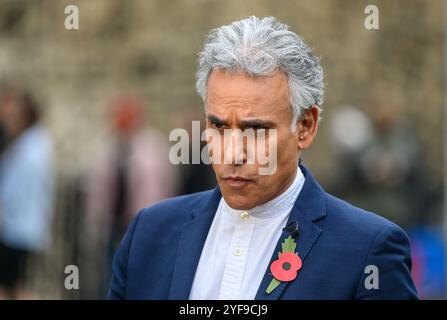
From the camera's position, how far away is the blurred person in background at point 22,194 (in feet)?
29.8

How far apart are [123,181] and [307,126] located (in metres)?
6.56

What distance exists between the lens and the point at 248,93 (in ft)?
12.3

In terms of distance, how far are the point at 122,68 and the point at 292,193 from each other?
10649 mm

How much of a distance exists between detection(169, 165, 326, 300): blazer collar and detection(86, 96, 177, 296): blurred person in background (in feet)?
21.1

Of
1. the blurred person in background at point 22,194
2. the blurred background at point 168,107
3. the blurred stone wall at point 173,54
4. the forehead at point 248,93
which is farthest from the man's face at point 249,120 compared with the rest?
the blurred stone wall at point 173,54

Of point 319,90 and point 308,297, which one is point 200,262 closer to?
point 308,297

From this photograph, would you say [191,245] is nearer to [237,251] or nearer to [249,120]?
[237,251]

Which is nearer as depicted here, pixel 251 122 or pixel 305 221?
pixel 251 122

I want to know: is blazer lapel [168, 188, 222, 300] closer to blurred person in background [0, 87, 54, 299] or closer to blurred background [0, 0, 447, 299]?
blurred person in background [0, 87, 54, 299]

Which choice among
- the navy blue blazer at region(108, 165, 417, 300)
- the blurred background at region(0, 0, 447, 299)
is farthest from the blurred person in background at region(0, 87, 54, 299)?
the navy blue blazer at region(108, 165, 417, 300)

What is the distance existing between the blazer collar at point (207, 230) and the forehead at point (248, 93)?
1.07 ft

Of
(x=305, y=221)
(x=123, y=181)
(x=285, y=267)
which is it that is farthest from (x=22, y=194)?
Answer: (x=285, y=267)

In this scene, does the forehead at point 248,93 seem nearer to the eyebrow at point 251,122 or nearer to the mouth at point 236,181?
the eyebrow at point 251,122

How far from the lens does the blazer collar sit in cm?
379
